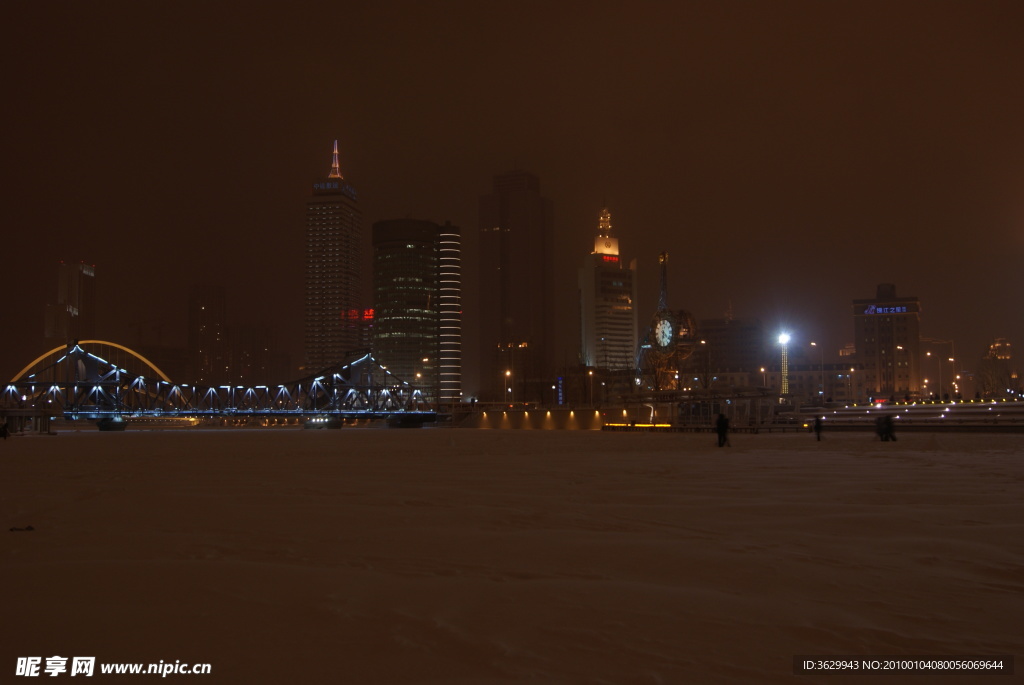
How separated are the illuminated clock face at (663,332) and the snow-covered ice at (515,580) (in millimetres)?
81802

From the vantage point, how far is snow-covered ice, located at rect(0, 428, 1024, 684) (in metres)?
5.81

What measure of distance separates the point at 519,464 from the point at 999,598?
19.1 metres

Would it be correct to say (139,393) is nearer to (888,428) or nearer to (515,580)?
(888,428)

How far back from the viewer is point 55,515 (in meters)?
13.0

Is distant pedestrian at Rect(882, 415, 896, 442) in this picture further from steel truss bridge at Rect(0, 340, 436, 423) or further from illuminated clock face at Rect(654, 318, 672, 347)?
steel truss bridge at Rect(0, 340, 436, 423)

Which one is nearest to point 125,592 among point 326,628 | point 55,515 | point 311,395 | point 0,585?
point 0,585

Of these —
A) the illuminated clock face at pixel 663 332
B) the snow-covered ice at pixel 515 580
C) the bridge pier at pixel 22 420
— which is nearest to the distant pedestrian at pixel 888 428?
the snow-covered ice at pixel 515 580

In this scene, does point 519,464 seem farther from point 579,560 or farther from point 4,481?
point 579,560

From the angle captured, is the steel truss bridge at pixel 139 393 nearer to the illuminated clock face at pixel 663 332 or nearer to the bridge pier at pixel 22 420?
the bridge pier at pixel 22 420

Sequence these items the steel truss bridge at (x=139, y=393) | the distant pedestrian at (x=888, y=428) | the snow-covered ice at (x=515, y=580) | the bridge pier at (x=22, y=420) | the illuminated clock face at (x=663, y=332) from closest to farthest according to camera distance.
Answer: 1. the snow-covered ice at (x=515, y=580)
2. the distant pedestrian at (x=888, y=428)
3. the bridge pier at (x=22, y=420)
4. the illuminated clock face at (x=663, y=332)
5. the steel truss bridge at (x=139, y=393)

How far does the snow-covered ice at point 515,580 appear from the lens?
581 cm

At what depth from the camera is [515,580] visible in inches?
318

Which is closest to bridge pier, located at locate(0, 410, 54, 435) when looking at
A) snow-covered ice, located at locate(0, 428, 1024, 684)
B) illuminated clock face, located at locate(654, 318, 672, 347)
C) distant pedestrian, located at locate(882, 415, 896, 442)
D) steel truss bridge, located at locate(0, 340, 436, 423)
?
steel truss bridge, located at locate(0, 340, 436, 423)

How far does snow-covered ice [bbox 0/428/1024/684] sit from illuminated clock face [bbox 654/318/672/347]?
81.8 m
